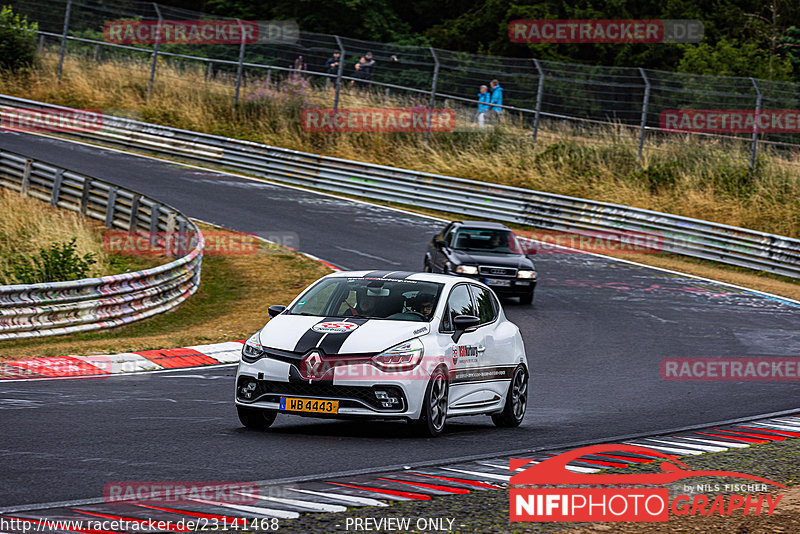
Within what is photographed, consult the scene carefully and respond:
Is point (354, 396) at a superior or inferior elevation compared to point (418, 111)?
inferior

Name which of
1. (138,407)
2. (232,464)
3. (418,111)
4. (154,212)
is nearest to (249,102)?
(418,111)

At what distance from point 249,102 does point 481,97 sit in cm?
832

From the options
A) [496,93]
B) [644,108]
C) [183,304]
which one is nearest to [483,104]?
[496,93]

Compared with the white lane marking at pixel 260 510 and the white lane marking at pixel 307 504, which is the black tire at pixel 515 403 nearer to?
the white lane marking at pixel 307 504

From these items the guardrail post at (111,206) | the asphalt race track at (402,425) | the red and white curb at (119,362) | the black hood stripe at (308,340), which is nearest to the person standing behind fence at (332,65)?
the asphalt race track at (402,425)

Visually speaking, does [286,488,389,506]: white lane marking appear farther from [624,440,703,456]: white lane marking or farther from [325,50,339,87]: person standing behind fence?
[325,50,339,87]: person standing behind fence

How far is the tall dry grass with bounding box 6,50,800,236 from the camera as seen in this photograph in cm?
3086

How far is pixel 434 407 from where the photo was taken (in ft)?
31.5

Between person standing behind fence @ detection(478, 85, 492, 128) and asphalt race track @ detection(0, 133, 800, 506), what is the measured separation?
25.2 feet

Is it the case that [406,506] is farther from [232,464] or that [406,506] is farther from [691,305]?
[691,305]

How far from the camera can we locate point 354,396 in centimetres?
917

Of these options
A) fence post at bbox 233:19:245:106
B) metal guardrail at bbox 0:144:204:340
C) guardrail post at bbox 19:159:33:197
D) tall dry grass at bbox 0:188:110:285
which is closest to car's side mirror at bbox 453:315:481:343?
metal guardrail at bbox 0:144:204:340

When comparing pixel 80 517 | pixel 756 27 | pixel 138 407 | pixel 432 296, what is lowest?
pixel 138 407

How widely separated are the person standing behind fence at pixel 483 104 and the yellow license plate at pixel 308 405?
25620 millimetres
